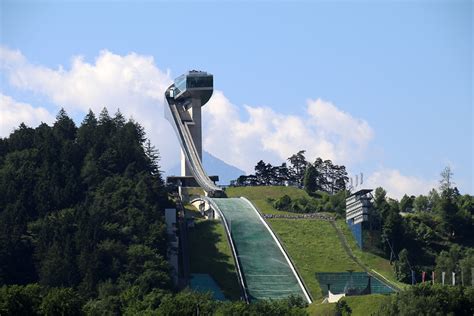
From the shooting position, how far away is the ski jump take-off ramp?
11656 centimetres

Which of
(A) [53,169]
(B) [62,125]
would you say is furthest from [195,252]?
(B) [62,125]

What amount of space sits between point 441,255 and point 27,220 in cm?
3295

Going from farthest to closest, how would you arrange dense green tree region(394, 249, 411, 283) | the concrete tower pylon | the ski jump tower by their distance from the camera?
1. the concrete tower pylon
2. the ski jump tower
3. dense green tree region(394, 249, 411, 283)

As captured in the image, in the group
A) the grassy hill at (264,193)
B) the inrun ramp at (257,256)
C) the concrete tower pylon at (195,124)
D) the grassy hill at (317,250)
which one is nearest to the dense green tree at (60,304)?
the inrun ramp at (257,256)

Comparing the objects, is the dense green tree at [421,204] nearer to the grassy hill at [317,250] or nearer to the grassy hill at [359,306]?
the grassy hill at [317,250]

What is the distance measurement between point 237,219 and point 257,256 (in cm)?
1009

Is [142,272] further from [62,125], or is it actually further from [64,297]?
[62,125]

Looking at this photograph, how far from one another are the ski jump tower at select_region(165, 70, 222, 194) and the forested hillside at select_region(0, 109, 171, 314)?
11034 mm

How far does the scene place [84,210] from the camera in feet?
397

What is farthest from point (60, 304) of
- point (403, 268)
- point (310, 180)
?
point (310, 180)

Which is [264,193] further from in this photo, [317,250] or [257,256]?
[257,256]

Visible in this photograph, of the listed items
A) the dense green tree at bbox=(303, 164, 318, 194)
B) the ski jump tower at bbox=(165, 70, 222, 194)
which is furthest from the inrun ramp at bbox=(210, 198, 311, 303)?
the ski jump tower at bbox=(165, 70, 222, 194)

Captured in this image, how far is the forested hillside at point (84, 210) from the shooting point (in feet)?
367

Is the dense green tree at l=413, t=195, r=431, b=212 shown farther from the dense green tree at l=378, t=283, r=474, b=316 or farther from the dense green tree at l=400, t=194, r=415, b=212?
the dense green tree at l=378, t=283, r=474, b=316
